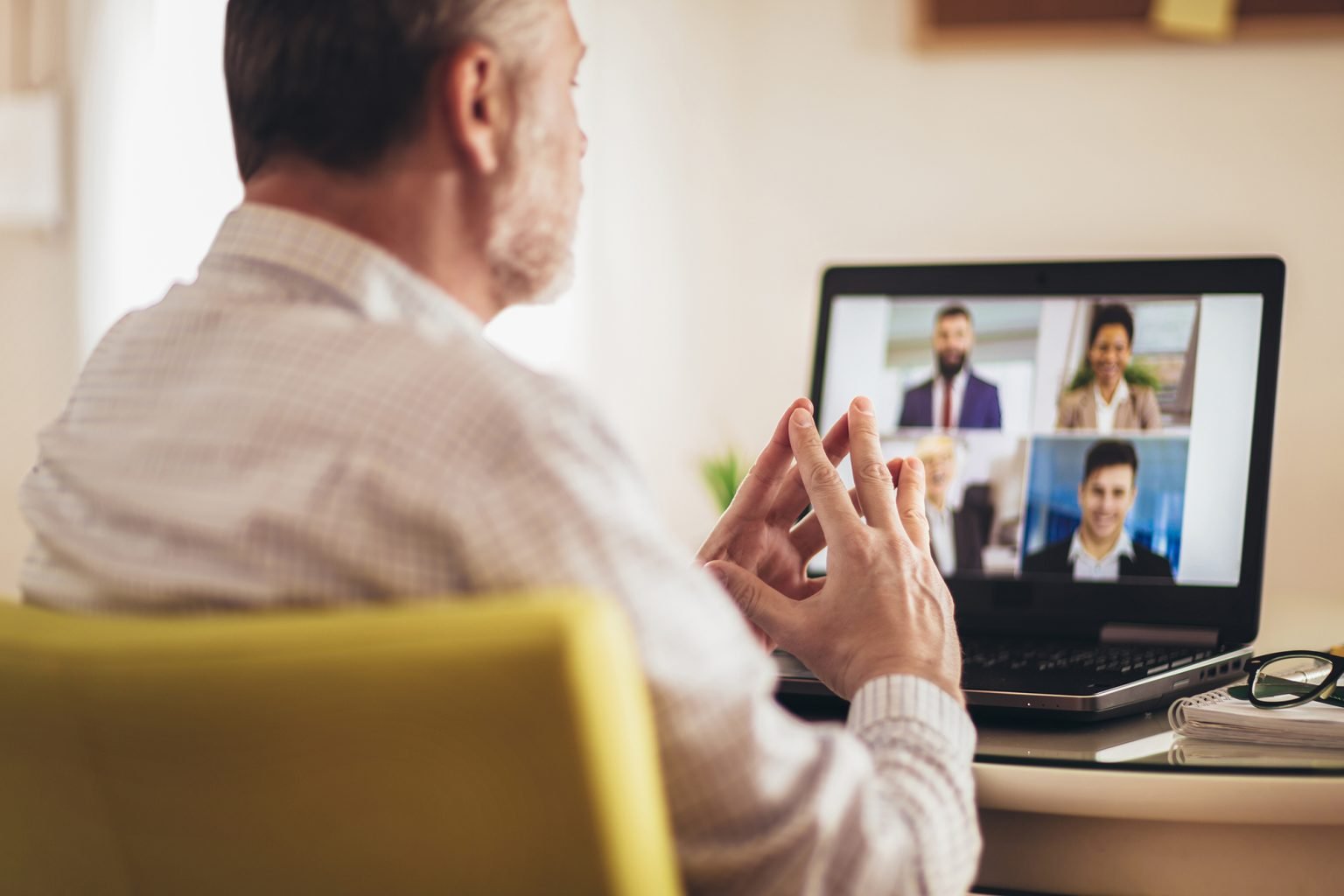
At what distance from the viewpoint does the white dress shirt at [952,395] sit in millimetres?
1327

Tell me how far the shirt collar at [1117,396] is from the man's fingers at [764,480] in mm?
442

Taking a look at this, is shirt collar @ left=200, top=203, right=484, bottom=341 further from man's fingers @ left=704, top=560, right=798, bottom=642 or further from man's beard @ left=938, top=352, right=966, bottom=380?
man's beard @ left=938, top=352, right=966, bottom=380

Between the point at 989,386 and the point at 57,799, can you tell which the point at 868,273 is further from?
the point at 57,799

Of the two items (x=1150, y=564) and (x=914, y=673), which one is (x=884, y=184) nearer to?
(x=1150, y=564)

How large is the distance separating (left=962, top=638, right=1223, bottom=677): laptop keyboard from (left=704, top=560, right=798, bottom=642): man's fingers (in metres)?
0.23

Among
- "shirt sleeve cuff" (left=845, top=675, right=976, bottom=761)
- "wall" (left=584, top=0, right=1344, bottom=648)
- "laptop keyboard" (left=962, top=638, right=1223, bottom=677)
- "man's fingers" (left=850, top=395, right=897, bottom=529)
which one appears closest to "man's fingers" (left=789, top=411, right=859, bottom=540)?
"man's fingers" (left=850, top=395, right=897, bottom=529)

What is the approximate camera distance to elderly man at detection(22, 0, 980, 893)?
525 millimetres

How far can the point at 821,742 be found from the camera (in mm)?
578

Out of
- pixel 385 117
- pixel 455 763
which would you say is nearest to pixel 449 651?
pixel 455 763

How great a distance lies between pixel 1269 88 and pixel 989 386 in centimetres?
122

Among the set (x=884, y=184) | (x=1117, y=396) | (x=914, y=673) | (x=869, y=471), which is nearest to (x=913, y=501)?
(x=869, y=471)

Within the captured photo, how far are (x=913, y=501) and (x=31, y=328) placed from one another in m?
1.26

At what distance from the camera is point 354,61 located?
650 millimetres

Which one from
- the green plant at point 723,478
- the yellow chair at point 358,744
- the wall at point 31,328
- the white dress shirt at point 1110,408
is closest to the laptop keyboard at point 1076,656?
the white dress shirt at point 1110,408
